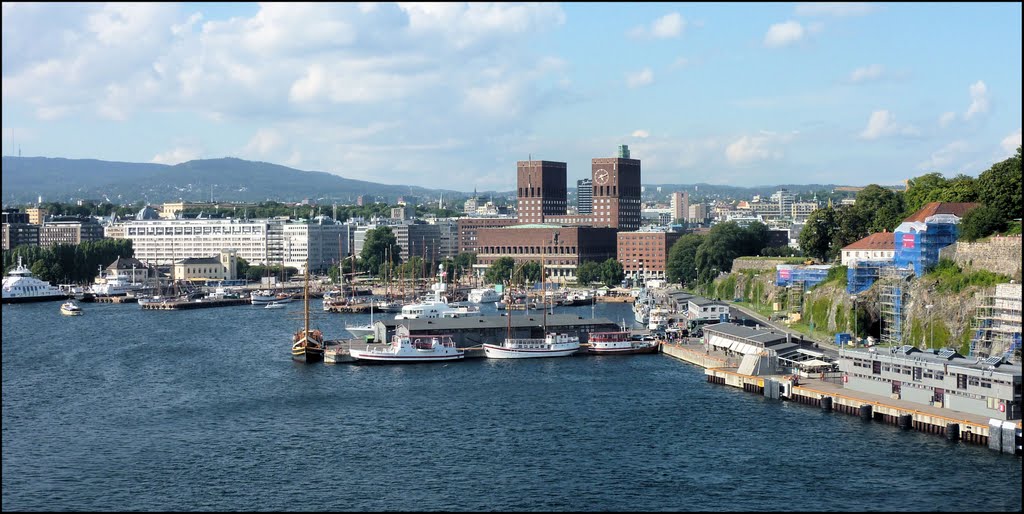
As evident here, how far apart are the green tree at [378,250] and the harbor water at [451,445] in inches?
3506

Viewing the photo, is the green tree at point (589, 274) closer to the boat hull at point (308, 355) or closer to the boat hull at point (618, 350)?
the boat hull at point (618, 350)

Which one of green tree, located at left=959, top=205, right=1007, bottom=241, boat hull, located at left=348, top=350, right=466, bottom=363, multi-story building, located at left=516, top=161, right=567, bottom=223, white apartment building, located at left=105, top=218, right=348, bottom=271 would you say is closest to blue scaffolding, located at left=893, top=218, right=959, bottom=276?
green tree, located at left=959, top=205, right=1007, bottom=241

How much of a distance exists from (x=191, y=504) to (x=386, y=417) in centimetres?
1322

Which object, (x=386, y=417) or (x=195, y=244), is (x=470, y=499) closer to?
(x=386, y=417)

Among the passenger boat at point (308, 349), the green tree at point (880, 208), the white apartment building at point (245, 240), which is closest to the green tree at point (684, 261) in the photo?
the green tree at point (880, 208)

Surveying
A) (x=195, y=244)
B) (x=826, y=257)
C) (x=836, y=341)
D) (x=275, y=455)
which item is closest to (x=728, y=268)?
(x=826, y=257)

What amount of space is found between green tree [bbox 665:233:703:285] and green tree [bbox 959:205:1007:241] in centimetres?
5680

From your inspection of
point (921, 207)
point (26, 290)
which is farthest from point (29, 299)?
point (921, 207)

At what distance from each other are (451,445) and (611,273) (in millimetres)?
96460

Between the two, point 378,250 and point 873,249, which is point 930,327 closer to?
point 873,249

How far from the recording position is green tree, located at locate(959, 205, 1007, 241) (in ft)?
199

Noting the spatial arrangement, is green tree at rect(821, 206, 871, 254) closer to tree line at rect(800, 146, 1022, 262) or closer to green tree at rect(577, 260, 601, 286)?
tree line at rect(800, 146, 1022, 262)

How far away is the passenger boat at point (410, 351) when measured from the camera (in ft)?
202

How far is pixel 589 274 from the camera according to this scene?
140 meters
